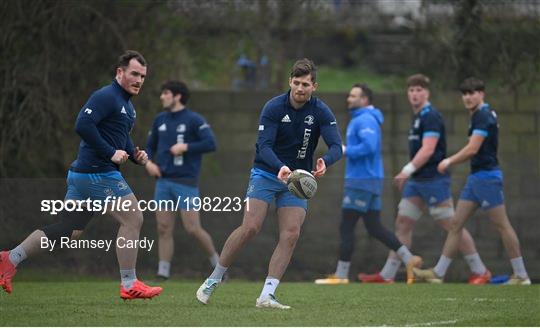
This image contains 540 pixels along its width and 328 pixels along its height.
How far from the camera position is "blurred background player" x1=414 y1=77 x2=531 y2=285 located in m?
13.5

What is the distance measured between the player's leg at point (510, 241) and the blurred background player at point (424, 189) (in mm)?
494

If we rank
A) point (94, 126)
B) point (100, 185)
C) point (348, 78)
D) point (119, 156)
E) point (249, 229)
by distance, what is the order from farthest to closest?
1. point (348, 78)
2. point (100, 185)
3. point (249, 229)
4. point (94, 126)
5. point (119, 156)

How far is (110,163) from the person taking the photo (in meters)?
10.2

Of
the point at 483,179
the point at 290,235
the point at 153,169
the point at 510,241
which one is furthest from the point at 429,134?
the point at 290,235

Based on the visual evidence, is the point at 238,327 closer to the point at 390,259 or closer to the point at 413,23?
the point at 390,259

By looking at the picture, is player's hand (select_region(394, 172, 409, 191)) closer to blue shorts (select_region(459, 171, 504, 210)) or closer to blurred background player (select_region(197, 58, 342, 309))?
blue shorts (select_region(459, 171, 504, 210))

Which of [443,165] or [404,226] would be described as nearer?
[443,165]

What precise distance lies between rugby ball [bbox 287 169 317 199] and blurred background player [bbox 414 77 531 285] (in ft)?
13.5

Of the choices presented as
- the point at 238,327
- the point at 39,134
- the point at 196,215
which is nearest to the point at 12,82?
the point at 39,134

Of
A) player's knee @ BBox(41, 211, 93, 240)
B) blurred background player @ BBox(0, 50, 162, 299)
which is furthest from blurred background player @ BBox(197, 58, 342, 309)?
player's knee @ BBox(41, 211, 93, 240)

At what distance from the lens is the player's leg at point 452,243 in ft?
44.9

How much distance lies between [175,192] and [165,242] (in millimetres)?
603

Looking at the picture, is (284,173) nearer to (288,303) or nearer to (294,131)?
(294,131)

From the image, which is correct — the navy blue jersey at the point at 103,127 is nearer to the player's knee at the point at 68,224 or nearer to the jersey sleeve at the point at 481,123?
the player's knee at the point at 68,224
